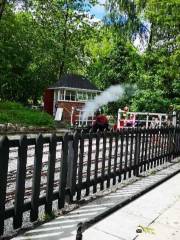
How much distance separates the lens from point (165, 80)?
23.1 metres

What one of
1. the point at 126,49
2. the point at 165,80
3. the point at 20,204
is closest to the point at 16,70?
the point at 126,49

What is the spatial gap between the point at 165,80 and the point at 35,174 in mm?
19030

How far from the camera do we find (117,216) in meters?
5.60

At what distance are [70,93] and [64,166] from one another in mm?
34379

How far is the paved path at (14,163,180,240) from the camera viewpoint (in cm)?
466

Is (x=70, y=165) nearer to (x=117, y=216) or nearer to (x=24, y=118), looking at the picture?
(x=117, y=216)

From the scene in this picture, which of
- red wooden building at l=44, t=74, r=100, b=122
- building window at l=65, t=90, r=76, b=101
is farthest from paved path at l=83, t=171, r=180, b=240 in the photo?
building window at l=65, t=90, r=76, b=101

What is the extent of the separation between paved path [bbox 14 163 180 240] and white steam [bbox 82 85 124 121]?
76.5 ft

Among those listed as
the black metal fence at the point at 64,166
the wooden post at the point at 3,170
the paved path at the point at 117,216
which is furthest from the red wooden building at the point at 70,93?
the wooden post at the point at 3,170

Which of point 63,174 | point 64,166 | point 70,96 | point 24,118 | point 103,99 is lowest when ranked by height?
point 63,174

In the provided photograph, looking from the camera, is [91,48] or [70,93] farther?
[91,48]

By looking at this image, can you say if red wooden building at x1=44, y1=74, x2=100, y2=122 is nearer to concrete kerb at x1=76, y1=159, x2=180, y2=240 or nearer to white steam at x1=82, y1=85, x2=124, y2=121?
white steam at x1=82, y1=85, x2=124, y2=121

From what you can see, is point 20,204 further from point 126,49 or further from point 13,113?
point 126,49

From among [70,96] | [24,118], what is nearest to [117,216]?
[24,118]
